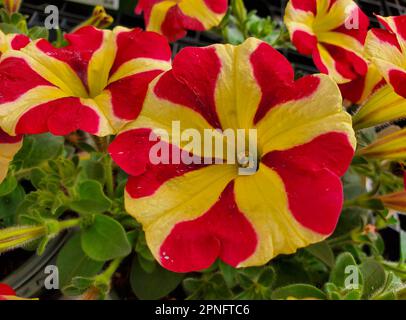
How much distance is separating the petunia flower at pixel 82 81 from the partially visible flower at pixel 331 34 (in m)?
0.17

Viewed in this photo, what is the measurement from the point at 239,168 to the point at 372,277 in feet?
0.84

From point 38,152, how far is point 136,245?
0.63ft

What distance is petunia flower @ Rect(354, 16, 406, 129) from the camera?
446 millimetres

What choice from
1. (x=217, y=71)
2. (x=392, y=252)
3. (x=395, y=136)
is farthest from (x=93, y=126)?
(x=392, y=252)

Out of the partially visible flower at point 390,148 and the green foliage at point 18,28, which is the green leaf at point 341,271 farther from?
the green foliage at point 18,28

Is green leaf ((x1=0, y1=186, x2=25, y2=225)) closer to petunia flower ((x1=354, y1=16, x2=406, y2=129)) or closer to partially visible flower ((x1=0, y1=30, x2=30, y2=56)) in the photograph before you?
partially visible flower ((x1=0, y1=30, x2=30, y2=56))

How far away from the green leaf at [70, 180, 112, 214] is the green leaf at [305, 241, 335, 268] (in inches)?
10.9

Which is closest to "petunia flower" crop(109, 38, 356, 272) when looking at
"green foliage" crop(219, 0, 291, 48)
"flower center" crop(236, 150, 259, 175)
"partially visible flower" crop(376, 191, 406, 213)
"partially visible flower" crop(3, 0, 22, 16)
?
"flower center" crop(236, 150, 259, 175)

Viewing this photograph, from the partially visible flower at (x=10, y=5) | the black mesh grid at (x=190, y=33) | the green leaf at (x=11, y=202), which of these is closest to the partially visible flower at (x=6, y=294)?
the green leaf at (x=11, y=202)

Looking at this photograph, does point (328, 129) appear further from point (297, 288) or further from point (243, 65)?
point (297, 288)

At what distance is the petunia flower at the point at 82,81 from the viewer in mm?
468

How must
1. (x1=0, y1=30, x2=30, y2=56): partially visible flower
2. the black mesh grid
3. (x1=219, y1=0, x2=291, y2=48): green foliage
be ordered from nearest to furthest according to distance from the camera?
(x1=0, y1=30, x2=30, y2=56): partially visible flower → (x1=219, y1=0, x2=291, y2=48): green foliage → the black mesh grid

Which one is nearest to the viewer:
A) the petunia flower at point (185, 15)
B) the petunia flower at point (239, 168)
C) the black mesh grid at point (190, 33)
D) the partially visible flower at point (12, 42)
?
the petunia flower at point (239, 168)

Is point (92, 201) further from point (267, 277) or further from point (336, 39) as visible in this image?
point (336, 39)
